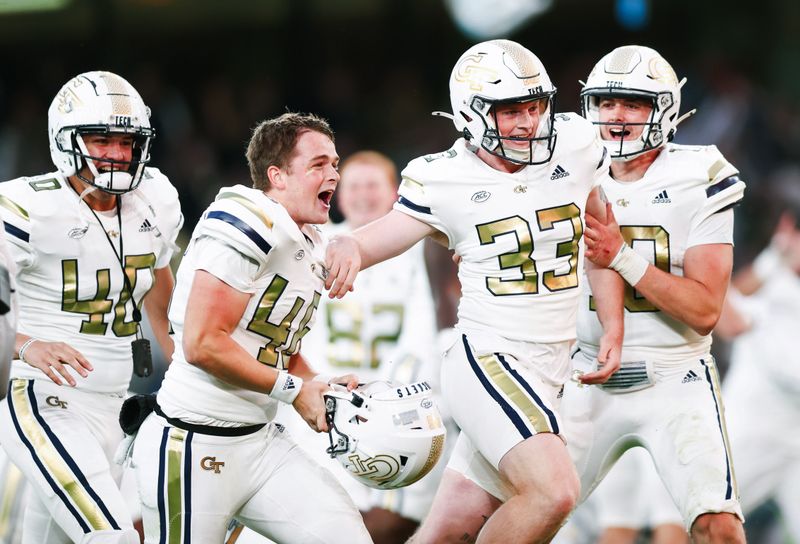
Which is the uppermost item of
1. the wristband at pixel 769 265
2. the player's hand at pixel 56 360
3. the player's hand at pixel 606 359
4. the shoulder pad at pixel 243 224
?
the shoulder pad at pixel 243 224

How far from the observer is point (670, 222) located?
4.68 meters

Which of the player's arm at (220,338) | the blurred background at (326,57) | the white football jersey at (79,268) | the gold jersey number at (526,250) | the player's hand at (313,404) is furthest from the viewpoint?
the blurred background at (326,57)

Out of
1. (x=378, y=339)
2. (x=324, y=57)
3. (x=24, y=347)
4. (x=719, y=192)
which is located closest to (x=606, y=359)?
(x=719, y=192)

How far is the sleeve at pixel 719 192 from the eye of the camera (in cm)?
465

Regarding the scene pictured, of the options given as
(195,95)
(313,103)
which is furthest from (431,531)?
(195,95)

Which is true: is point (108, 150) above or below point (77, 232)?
above

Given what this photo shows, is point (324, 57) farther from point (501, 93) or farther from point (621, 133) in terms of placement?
point (501, 93)

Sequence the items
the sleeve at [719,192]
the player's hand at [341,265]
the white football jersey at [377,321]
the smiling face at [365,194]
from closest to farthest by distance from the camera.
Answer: the player's hand at [341,265]
the sleeve at [719,192]
the white football jersey at [377,321]
the smiling face at [365,194]

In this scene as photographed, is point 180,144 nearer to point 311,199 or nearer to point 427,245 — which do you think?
point 427,245

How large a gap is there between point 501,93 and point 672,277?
0.93m

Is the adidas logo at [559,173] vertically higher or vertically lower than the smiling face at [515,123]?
lower

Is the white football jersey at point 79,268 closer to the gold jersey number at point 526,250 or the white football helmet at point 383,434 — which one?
the white football helmet at point 383,434

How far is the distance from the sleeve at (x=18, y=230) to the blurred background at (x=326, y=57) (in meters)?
6.77

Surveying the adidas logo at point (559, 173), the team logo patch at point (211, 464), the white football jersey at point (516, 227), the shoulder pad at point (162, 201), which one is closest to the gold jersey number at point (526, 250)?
the white football jersey at point (516, 227)
